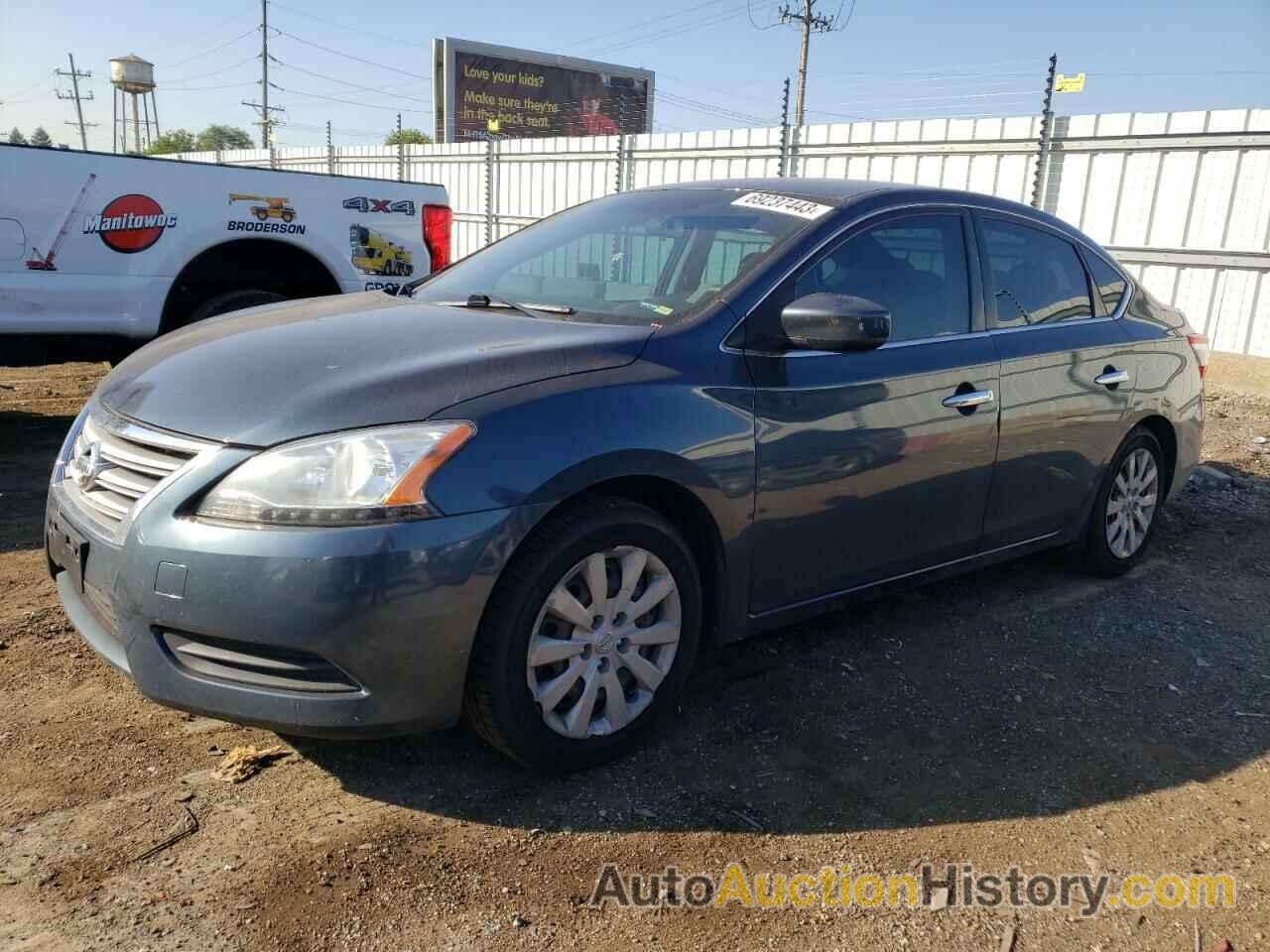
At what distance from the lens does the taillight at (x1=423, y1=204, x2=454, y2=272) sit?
6.73 m

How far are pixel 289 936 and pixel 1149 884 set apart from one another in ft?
6.89

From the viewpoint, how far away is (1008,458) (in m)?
3.96

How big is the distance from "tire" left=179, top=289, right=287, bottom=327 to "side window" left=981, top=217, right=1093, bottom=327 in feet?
13.2

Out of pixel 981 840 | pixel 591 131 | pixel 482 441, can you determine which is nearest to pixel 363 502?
pixel 482 441

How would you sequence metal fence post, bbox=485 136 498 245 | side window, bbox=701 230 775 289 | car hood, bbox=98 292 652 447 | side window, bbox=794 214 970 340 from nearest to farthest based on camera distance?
car hood, bbox=98 292 652 447 → side window, bbox=701 230 775 289 → side window, bbox=794 214 970 340 → metal fence post, bbox=485 136 498 245

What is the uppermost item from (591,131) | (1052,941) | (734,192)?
(591,131)

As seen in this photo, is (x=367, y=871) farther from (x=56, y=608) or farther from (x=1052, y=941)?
(x=56, y=608)

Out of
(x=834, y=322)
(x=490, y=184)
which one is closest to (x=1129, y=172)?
(x=834, y=322)

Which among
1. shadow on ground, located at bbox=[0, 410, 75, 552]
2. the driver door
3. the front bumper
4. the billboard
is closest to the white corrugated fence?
the driver door

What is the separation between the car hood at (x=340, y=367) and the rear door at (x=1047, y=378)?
171 centimetres

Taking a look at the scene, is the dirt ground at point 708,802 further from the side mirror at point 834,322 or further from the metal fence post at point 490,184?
the metal fence post at point 490,184

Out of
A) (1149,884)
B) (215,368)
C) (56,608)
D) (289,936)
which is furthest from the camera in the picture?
(56,608)

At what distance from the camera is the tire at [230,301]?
6047 mm

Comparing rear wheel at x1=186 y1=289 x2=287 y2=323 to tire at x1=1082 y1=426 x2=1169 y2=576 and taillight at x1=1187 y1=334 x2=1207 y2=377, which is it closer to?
tire at x1=1082 y1=426 x2=1169 y2=576
